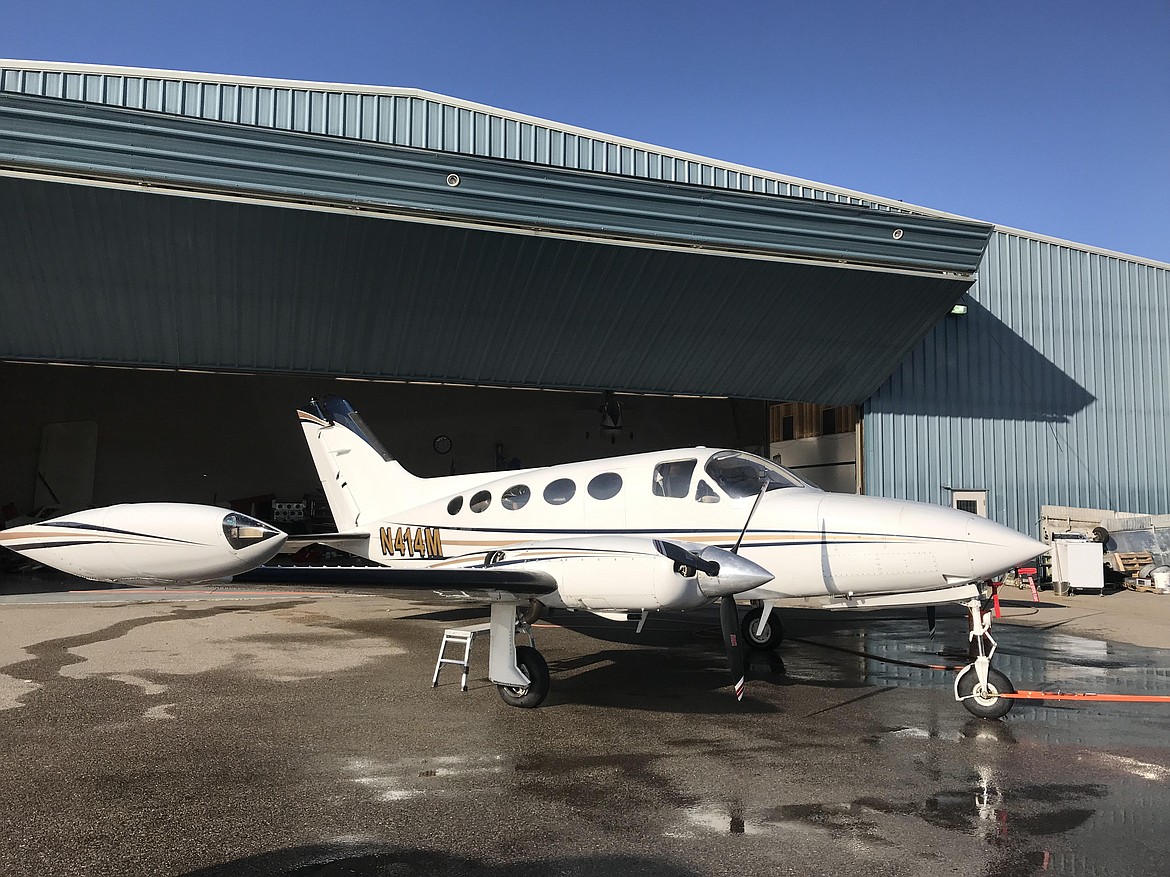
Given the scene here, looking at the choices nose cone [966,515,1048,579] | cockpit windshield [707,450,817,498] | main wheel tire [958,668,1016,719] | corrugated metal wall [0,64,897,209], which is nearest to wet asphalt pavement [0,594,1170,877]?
main wheel tire [958,668,1016,719]

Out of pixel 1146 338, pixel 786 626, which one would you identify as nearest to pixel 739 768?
pixel 786 626

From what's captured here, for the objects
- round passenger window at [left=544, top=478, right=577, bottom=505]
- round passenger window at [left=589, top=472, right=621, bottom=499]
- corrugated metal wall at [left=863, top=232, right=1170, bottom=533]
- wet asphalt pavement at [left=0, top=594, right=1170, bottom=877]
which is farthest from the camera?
corrugated metal wall at [left=863, top=232, right=1170, bottom=533]

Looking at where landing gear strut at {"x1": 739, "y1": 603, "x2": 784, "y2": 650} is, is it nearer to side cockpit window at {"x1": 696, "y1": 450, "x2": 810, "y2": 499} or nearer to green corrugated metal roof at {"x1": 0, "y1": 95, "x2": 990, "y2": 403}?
side cockpit window at {"x1": 696, "y1": 450, "x2": 810, "y2": 499}

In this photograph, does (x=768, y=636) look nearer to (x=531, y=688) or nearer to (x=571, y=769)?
(x=531, y=688)

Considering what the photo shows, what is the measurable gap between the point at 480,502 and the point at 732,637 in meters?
4.42

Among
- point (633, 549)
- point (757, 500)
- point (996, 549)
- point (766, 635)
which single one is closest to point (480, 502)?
point (757, 500)

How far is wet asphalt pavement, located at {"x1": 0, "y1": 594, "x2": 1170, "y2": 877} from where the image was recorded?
4848mm

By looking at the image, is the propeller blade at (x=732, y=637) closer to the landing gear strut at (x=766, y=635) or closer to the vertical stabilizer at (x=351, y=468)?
the landing gear strut at (x=766, y=635)

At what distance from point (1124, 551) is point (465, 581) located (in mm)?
20673

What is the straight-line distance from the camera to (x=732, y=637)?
8.54 metres

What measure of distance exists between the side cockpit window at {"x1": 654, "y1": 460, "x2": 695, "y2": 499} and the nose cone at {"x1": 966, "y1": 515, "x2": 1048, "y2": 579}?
10.2 ft

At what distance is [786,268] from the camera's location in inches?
746

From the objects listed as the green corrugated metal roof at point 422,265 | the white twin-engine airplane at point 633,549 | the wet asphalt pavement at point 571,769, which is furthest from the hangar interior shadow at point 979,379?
the white twin-engine airplane at point 633,549

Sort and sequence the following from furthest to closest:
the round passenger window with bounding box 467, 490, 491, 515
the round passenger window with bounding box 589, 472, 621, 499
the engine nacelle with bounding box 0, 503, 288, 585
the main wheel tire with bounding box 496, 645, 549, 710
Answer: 1. the round passenger window with bounding box 467, 490, 491, 515
2. the round passenger window with bounding box 589, 472, 621, 499
3. the main wheel tire with bounding box 496, 645, 549, 710
4. the engine nacelle with bounding box 0, 503, 288, 585
